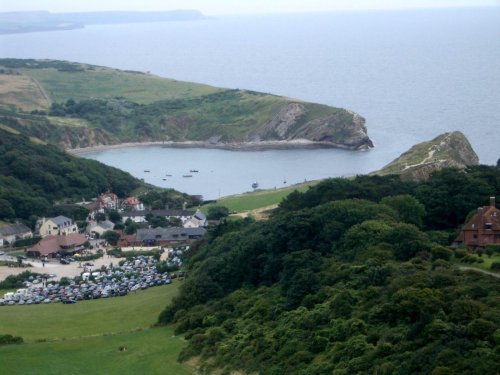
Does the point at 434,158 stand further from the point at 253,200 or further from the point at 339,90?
the point at 339,90

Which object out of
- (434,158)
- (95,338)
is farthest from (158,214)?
(95,338)

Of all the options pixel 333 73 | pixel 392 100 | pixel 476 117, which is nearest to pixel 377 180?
pixel 476 117

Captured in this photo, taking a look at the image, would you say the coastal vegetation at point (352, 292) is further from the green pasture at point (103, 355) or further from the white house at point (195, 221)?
the white house at point (195, 221)

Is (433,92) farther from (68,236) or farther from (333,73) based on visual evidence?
(68,236)

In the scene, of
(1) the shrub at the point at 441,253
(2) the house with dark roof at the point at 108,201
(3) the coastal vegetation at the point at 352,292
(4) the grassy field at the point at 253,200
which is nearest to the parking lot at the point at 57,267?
(3) the coastal vegetation at the point at 352,292

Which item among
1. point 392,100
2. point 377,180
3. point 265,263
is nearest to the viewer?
point 265,263
